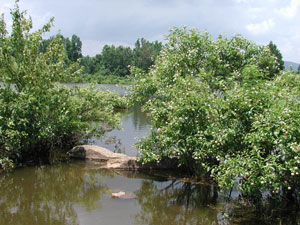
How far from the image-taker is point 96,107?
15.7 meters

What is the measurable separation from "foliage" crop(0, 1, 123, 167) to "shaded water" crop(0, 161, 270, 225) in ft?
4.50

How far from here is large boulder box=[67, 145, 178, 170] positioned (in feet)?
44.1

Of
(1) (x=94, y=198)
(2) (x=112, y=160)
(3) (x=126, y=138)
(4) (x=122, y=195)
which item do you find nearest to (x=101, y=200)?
(1) (x=94, y=198)

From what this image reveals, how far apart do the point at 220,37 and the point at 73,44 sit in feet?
333

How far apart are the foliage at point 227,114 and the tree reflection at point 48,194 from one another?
2727 millimetres

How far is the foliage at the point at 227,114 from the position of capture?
24.2 ft

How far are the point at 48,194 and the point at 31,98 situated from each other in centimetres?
407

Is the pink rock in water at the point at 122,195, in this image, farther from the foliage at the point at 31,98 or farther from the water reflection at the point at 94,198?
the foliage at the point at 31,98

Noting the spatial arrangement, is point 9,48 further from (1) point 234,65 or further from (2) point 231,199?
(2) point 231,199

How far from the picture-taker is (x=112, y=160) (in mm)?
14250

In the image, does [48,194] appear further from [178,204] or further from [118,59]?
[118,59]

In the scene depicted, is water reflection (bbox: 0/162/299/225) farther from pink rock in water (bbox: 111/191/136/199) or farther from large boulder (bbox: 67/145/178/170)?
large boulder (bbox: 67/145/178/170)

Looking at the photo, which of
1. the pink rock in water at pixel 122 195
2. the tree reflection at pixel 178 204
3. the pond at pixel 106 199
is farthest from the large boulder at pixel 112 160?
the pink rock in water at pixel 122 195

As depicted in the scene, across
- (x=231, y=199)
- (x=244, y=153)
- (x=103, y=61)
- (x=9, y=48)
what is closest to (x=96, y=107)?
(x=9, y=48)
